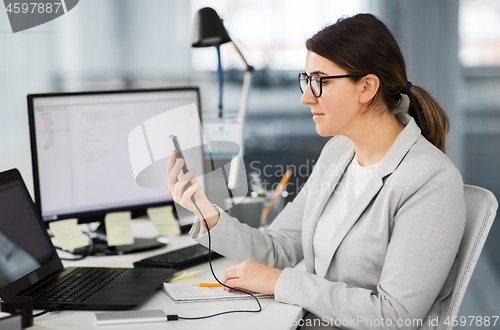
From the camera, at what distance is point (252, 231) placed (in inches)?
49.4

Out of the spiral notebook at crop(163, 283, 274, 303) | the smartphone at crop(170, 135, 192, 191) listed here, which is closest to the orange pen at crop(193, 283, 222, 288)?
the spiral notebook at crop(163, 283, 274, 303)

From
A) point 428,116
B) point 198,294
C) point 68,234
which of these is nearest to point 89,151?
point 68,234

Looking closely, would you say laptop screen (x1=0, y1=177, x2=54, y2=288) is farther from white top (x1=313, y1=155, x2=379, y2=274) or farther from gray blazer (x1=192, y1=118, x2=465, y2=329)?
white top (x1=313, y1=155, x2=379, y2=274)

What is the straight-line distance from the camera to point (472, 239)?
98 centimetres

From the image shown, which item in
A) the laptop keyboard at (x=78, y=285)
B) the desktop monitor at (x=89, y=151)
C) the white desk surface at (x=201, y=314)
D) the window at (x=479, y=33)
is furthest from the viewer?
the window at (x=479, y=33)

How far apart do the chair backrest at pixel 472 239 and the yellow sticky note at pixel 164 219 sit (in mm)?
897

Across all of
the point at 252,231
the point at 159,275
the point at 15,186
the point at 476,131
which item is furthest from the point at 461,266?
the point at 476,131

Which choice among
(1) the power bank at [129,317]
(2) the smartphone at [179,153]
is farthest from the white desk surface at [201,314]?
(2) the smartphone at [179,153]

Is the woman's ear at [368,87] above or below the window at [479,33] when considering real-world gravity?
below

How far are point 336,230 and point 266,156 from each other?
1108mm

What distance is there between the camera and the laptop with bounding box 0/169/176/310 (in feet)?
3.17

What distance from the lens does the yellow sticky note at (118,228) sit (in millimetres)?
1435

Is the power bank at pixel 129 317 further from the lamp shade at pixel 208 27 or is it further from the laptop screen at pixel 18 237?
the lamp shade at pixel 208 27

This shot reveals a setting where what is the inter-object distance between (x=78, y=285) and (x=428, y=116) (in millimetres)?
928
